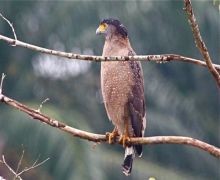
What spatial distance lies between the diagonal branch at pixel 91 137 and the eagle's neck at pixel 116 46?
1.06 m

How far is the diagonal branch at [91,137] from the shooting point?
6.48 m

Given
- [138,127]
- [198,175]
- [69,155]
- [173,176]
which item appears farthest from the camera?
[198,175]

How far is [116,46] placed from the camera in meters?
8.16

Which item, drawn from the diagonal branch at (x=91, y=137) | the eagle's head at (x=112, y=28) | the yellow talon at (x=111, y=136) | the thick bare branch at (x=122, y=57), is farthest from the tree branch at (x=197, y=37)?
the eagle's head at (x=112, y=28)

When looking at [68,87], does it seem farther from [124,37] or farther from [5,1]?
[124,37]

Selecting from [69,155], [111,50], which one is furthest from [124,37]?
[69,155]

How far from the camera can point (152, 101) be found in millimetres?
22422

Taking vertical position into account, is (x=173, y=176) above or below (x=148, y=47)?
below

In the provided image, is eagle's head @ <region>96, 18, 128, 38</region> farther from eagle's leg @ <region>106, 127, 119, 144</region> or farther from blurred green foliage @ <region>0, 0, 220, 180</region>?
blurred green foliage @ <region>0, 0, 220, 180</region>

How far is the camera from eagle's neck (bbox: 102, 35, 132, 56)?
811 cm

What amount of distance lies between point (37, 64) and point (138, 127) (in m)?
13.7

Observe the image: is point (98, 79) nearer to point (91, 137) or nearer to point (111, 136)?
point (111, 136)

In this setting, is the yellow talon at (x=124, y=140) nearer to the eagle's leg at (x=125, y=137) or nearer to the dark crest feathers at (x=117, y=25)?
the eagle's leg at (x=125, y=137)

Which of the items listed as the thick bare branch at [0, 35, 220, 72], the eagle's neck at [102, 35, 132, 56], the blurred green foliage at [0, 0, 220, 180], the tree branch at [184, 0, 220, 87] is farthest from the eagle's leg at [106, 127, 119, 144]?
the blurred green foliage at [0, 0, 220, 180]
